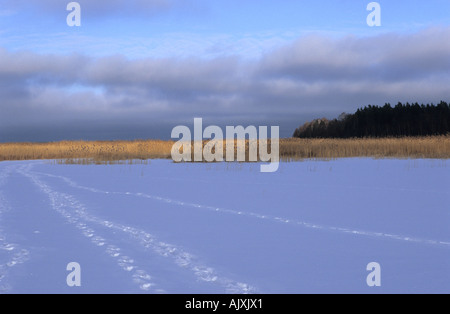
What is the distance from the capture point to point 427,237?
15.3 ft

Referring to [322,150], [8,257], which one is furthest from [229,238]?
[322,150]

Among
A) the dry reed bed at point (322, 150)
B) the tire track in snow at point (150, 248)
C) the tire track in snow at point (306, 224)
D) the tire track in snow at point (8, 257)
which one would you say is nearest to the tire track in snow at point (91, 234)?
the tire track in snow at point (150, 248)

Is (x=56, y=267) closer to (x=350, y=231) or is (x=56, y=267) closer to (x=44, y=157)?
(x=350, y=231)

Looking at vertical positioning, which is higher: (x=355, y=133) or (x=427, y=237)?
(x=355, y=133)

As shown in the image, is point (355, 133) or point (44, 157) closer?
point (44, 157)

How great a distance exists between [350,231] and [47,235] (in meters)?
3.60

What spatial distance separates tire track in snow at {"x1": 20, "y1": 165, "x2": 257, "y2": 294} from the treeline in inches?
1875

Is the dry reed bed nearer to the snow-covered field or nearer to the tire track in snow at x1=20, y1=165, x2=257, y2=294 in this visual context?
the snow-covered field

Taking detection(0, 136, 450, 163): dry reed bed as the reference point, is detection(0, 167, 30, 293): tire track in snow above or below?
below

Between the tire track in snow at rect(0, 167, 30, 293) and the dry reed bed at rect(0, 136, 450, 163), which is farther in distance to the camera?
the dry reed bed at rect(0, 136, 450, 163)

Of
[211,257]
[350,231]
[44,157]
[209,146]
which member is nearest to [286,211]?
[350,231]

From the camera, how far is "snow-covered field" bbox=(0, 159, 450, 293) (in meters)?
3.37

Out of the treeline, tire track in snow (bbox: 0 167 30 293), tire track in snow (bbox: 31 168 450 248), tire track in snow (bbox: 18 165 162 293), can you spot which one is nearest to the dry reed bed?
tire track in snow (bbox: 31 168 450 248)

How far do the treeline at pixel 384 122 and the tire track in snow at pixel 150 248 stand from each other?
47.6 metres
